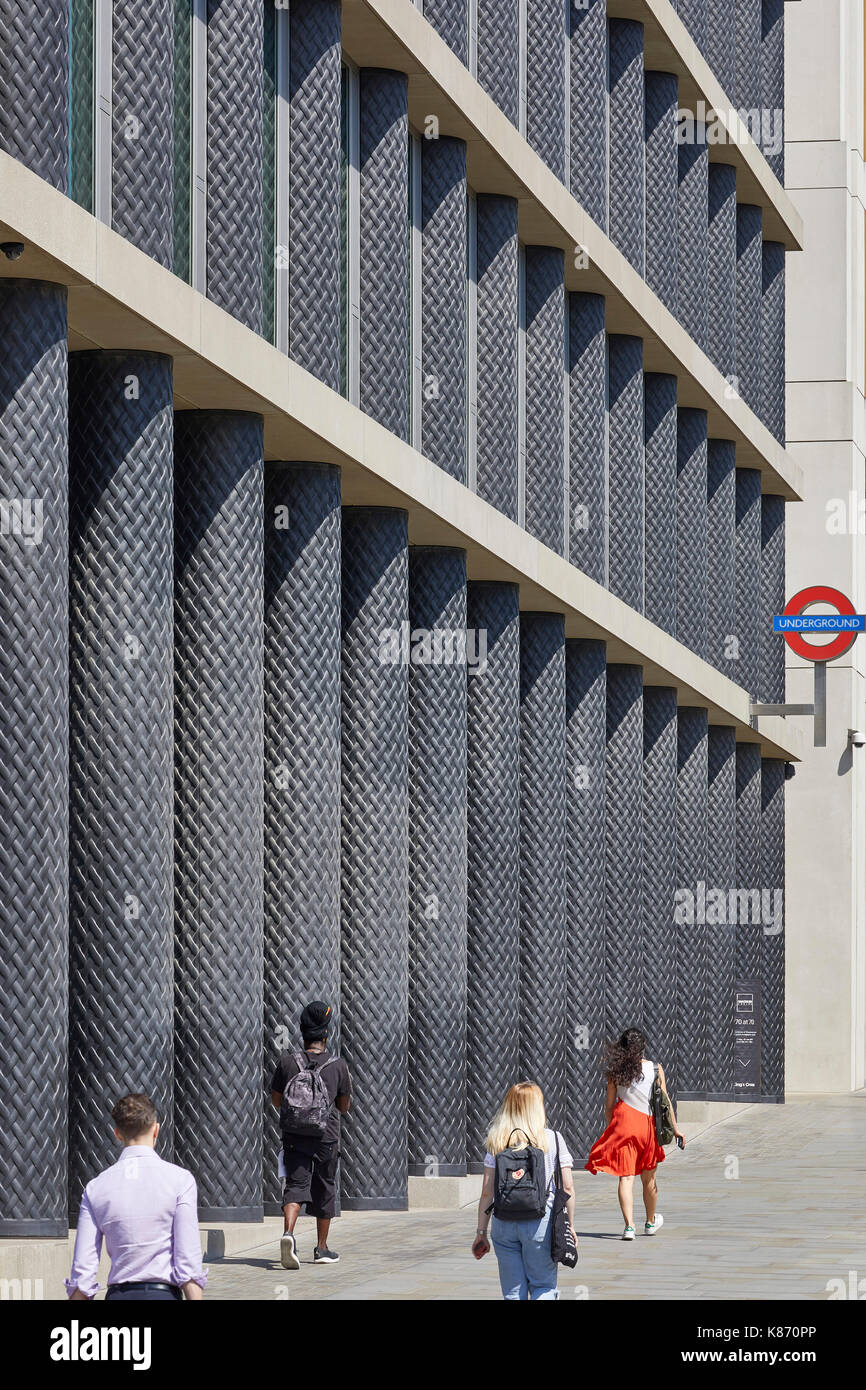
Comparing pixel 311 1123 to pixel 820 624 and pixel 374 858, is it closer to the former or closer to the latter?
pixel 374 858

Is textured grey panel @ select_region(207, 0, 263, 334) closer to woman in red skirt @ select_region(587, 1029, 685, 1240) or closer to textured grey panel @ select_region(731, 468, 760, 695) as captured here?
woman in red skirt @ select_region(587, 1029, 685, 1240)

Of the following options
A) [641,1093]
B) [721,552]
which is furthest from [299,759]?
[721,552]

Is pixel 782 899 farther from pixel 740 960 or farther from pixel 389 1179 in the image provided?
pixel 389 1179

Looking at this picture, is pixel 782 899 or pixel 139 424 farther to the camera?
pixel 782 899

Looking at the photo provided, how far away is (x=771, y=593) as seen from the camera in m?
37.8

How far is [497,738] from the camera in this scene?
22.9m

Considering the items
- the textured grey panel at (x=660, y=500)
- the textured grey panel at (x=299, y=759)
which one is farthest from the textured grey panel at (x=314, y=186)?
the textured grey panel at (x=660, y=500)

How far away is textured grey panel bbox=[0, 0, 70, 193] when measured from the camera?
13.5m

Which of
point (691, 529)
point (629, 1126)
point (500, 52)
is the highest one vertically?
point (500, 52)

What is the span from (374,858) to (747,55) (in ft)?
66.7

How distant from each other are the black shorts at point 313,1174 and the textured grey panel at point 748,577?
20766 mm
